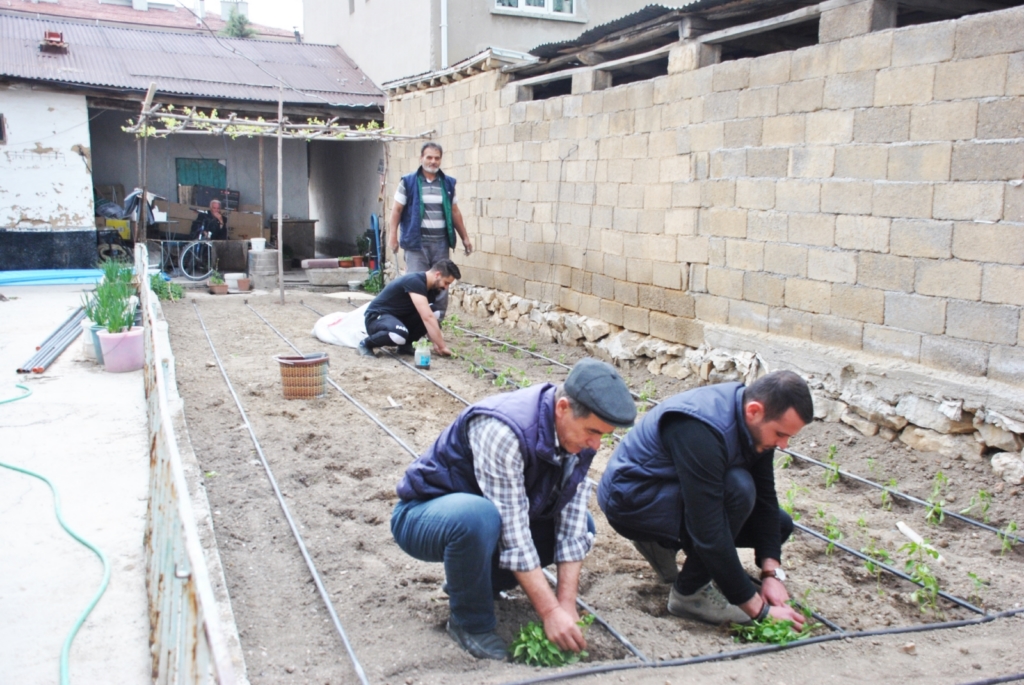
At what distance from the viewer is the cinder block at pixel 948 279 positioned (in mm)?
4957

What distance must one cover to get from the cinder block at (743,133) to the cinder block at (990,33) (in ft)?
5.19

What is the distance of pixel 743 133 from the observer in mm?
6488

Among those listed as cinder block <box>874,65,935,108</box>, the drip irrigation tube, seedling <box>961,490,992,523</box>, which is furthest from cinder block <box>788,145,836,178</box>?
the drip irrigation tube

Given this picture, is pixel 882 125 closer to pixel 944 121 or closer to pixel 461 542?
pixel 944 121

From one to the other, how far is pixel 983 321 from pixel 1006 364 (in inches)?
10.6

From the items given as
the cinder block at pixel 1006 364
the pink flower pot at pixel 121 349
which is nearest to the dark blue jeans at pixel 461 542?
the cinder block at pixel 1006 364

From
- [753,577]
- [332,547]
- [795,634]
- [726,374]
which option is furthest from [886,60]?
[332,547]

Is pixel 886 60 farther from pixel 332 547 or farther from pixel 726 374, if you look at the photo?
pixel 332 547

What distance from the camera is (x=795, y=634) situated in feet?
10.1

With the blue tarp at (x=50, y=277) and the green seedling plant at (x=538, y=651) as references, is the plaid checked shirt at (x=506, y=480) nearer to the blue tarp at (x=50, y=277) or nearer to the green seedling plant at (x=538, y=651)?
the green seedling plant at (x=538, y=651)

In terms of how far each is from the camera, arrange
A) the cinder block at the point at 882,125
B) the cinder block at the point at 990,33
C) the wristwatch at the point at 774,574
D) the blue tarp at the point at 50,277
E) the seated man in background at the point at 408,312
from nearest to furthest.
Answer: the wristwatch at the point at 774,574 → the cinder block at the point at 990,33 → the cinder block at the point at 882,125 → the seated man in background at the point at 408,312 → the blue tarp at the point at 50,277

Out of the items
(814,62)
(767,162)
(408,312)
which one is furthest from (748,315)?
(408,312)

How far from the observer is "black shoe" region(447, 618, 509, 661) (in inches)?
Result: 116

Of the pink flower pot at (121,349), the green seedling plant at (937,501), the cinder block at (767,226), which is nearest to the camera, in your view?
the green seedling plant at (937,501)
